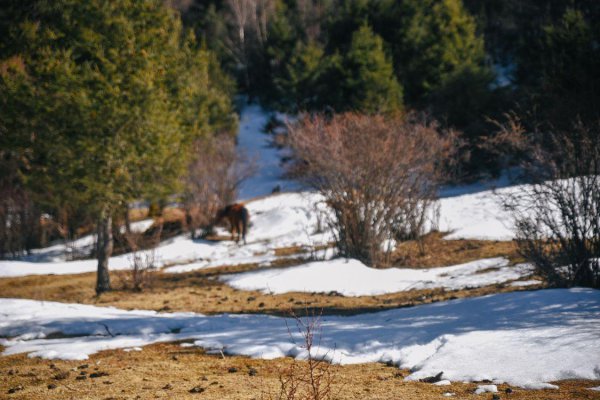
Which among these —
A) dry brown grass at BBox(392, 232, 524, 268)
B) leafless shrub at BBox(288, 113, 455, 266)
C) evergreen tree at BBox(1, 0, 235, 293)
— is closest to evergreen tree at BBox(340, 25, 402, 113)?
dry brown grass at BBox(392, 232, 524, 268)

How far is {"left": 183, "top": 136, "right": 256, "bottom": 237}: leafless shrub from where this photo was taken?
2133 centimetres

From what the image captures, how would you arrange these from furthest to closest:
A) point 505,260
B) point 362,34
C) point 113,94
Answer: point 362,34, point 505,260, point 113,94

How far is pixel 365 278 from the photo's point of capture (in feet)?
38.7

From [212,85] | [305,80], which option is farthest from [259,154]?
[212,85]

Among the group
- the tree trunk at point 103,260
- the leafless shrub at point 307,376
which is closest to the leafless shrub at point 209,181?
the tree trunk at point 103,260

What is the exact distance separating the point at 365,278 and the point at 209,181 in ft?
39.6

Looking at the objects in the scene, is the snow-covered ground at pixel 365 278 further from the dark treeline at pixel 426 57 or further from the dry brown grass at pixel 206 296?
the dark treeline at pixel 426 57

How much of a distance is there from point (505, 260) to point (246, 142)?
102ft

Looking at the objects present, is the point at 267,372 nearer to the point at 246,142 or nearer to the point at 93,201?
the point at 93,201

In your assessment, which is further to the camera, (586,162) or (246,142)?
(246,142)

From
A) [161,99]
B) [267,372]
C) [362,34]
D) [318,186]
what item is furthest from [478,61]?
[267,372]

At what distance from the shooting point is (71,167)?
37.3ft

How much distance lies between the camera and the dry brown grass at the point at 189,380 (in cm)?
442

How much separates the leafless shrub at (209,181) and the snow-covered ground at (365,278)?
8.62m
